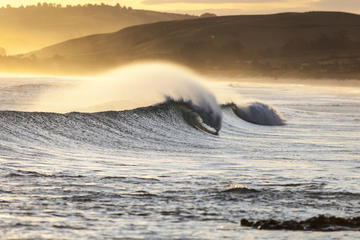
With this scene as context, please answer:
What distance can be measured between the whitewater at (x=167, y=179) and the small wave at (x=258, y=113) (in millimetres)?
5577

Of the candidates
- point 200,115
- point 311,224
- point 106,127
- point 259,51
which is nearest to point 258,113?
point 200,115

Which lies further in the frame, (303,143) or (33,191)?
(303,143)

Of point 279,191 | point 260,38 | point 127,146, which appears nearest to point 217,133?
point 127,146

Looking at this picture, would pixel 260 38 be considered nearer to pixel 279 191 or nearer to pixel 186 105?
pixel 186 105

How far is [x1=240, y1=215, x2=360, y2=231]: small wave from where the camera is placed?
9.06 m

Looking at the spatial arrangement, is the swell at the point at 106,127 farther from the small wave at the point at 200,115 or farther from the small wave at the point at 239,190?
the small wave at the point at 239,190

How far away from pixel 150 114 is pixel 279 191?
1541 cm

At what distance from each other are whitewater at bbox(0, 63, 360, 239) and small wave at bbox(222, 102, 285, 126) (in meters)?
5.58

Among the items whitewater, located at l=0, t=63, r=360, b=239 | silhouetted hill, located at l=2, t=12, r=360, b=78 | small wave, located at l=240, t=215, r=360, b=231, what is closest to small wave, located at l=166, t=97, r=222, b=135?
whitewater, located at l=0, t=63, r=360, b=239

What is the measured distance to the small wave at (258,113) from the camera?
33.1m

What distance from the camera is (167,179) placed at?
1267 centimetres

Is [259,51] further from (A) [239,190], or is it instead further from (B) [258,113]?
(A) [239,190]

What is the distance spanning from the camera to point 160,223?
9.15 m

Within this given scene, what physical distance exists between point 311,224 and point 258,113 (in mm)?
26071
